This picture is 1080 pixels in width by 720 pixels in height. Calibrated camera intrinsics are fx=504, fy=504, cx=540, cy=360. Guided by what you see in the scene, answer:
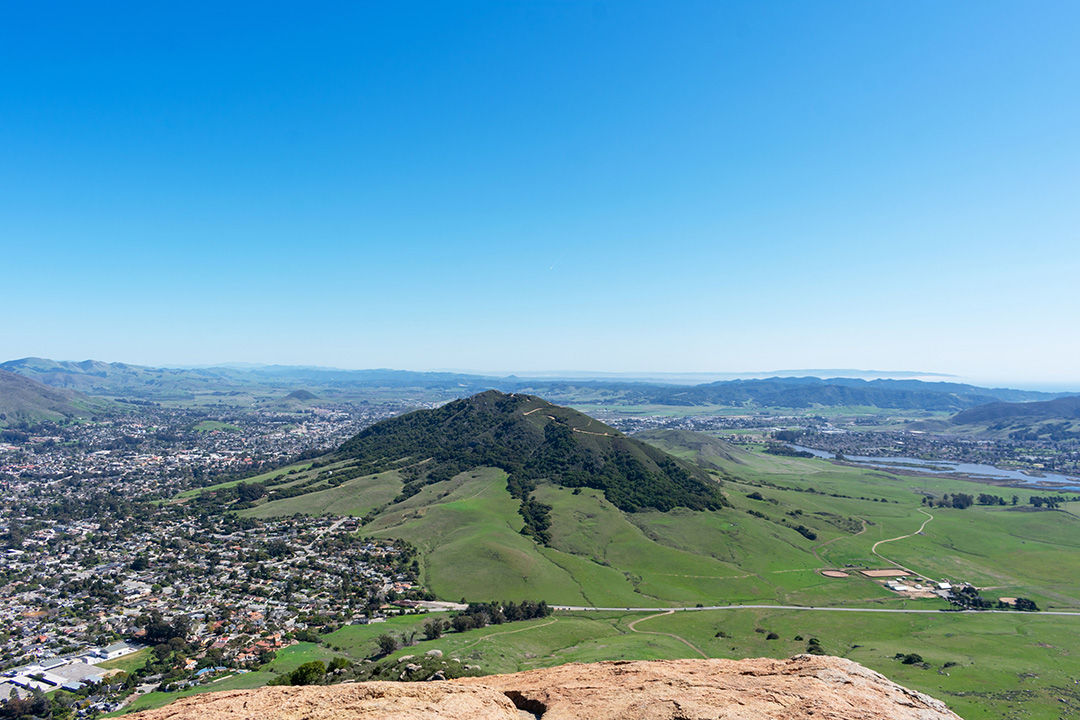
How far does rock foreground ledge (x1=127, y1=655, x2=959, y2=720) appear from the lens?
55.7 ft

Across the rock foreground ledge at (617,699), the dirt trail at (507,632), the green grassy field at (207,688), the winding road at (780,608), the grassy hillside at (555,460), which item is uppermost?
the rock foreground ledge at (617,699)

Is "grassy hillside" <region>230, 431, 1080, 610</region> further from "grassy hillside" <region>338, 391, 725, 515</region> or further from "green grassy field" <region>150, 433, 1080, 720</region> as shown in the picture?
"grassy hillside" <region>338, 391, 725, 515</region>

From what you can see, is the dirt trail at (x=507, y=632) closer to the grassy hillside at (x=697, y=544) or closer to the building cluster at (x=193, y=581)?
the grassy hillside at (x=697, y=544)

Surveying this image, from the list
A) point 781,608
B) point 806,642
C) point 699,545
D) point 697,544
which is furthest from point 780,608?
point 697,544

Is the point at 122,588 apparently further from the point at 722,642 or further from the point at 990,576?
the point at 990,576

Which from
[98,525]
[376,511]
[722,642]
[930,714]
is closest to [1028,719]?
[722,642]

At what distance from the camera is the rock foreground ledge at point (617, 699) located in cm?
1697

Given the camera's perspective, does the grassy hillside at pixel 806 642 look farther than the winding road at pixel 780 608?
No

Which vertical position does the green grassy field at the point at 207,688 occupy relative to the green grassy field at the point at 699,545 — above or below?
above

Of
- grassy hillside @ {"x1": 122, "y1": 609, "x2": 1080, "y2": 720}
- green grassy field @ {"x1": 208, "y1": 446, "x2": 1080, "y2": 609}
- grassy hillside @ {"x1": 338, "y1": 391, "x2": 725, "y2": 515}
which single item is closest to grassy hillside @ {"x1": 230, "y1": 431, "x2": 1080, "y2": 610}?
green grassy field @ {"x1": 208, "y1": 446, "x2": 1080, "y2": 609}

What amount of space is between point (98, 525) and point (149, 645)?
81.4 metres

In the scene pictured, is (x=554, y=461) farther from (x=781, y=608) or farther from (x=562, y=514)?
(x=781, y=608)

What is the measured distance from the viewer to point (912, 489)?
A: 18512cm

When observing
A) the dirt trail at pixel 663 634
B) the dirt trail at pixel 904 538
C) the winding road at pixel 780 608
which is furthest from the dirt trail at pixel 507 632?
the dirt trail at pixel 904 538
